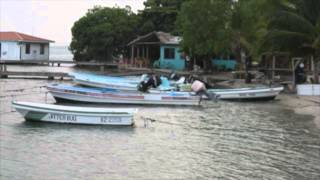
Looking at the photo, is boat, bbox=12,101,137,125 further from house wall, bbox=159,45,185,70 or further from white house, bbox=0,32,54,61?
white house, bbox=0,32,54,61

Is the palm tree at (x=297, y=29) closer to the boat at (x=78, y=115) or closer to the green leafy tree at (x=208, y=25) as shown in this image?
the green leafy tree at (x=208, y=25)

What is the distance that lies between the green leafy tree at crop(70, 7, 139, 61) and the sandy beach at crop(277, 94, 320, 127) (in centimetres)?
3745

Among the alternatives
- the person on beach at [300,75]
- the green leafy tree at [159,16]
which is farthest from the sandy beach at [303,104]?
the green leafy tree at [159,16]

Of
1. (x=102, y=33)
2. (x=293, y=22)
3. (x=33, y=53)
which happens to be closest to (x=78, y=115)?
(x=293, y=22)

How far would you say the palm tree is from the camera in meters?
33.9

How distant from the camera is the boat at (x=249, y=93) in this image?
33.5 metres

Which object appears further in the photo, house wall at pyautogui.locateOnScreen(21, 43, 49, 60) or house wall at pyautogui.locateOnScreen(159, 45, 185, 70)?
house wall at pyautogui.locateOnScreen(21, 43, 49, 60)

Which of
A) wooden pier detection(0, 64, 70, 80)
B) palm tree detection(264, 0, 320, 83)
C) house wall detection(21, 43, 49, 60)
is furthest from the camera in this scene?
house wall detection(21, 43, 49, 60)

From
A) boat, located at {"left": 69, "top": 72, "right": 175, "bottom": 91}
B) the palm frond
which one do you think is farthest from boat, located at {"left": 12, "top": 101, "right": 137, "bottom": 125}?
the palm frond

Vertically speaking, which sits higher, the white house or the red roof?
the red roof

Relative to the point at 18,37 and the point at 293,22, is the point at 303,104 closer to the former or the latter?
the point at 293,22

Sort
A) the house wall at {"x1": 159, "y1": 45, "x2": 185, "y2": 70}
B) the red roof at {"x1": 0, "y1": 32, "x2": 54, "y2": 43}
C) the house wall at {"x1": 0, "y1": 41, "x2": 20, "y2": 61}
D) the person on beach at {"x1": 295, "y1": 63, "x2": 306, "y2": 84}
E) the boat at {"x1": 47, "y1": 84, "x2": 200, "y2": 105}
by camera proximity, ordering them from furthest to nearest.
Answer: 1. the red roof at {"x1": 0, "y1": 32, "x2": 54, "y2": 43}
2. the house wall at {"x1": 0, "y1": 41, "x2": 20, "y2": 61}
3. the house wall at {"x1": 159, "y1": 45, "x2": 185, "y2": 70}
4. the person on beach at {"x1": 295, "y1": 63, "x2": 306, "y2": 84}
5. the boat at {"x1": 47, "y1": 84, "x2": 200, "y2": 105}

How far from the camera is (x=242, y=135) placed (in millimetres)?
20531

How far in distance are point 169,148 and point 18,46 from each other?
62014 mm
